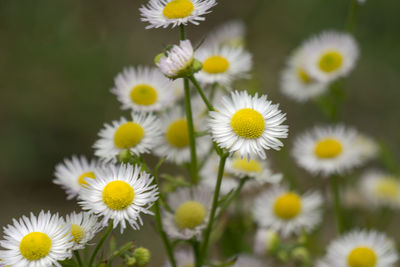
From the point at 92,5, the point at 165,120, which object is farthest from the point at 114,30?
the point at 165,120

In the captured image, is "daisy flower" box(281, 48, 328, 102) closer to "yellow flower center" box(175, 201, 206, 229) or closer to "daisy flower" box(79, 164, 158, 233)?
"yellow flower center" box(175, 201, 206, 229)

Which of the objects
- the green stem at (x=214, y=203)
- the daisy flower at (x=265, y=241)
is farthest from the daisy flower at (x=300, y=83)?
the green stem at (x=214, y=203)

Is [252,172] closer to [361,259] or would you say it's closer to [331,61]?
[361,259]

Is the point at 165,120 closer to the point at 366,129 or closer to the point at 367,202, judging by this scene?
the point at 367,202

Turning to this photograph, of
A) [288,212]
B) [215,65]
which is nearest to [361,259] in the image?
[288,212]

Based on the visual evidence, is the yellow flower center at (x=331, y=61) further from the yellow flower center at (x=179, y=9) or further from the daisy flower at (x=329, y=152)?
the yellow flower center at (x=179, y=9)

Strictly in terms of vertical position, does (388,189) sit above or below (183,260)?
above
